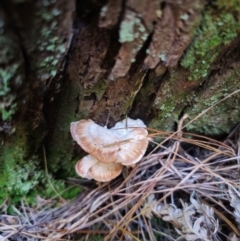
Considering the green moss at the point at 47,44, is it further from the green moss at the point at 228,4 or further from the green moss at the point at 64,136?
the green moss at the point at 228,4

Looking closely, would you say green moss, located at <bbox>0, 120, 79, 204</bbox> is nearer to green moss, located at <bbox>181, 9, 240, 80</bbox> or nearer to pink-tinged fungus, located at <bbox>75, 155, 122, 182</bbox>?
pink-tinged fungus, located at <bbox>75, 155, 122, 182</bbox>

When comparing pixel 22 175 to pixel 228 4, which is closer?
pixel 228 4

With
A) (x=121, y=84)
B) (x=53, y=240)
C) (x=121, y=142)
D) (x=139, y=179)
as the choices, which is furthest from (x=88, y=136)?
(x=53, y=240)

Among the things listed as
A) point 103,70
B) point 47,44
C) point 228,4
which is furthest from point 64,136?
point 228,4

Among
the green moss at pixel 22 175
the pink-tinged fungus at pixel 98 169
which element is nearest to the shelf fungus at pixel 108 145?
the pink-tinged fungus at pixel 98 169

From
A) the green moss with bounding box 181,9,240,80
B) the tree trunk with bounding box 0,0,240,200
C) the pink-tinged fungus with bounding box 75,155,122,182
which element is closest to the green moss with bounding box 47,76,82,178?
the tree trunk with bounding box 0,0,240,200

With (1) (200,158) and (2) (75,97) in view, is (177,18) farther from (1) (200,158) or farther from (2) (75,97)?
(1) (200,158)

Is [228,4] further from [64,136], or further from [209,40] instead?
[64,136]
